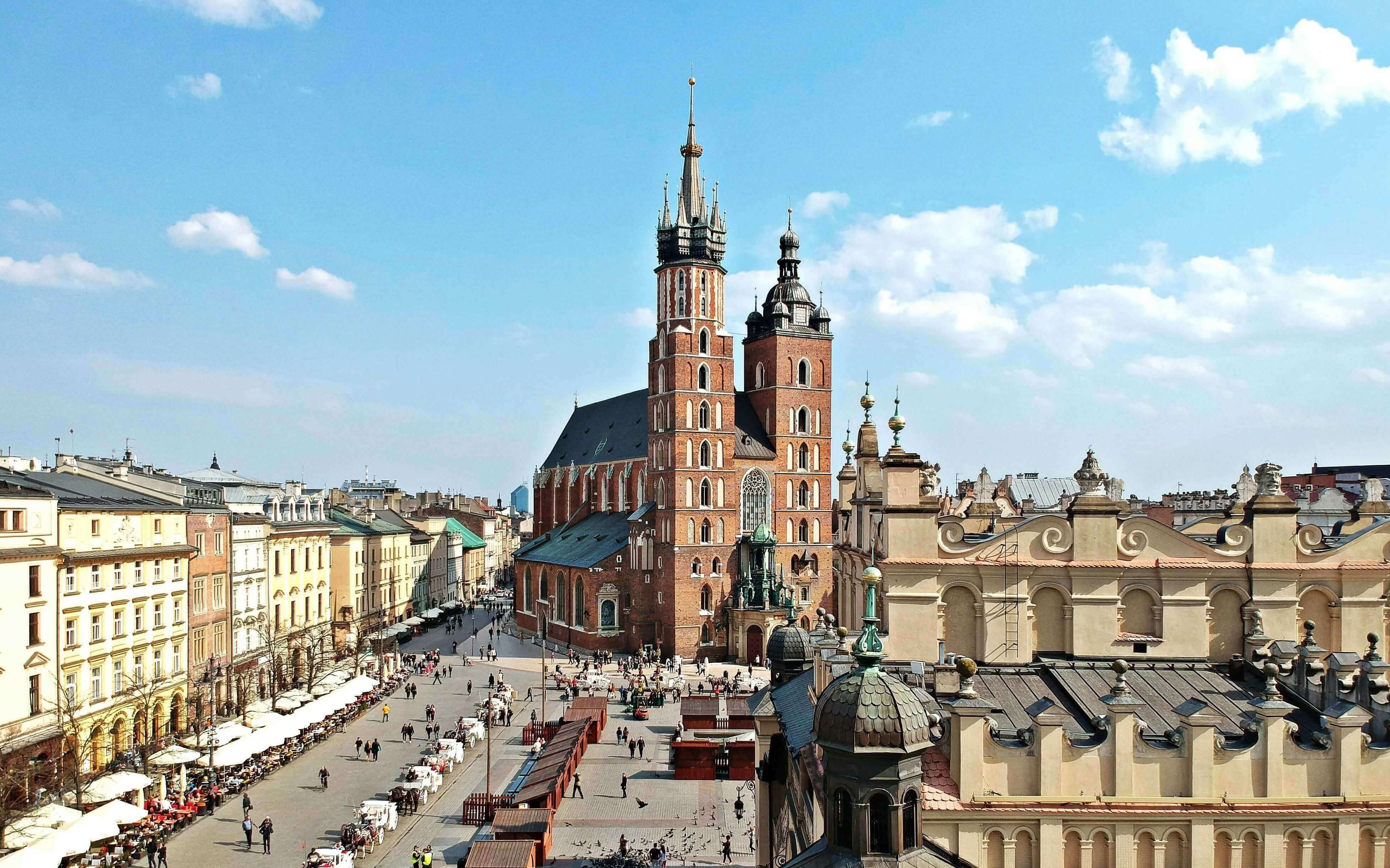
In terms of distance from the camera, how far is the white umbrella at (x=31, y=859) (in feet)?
74.9

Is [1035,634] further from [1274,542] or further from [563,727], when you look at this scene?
[563,727]

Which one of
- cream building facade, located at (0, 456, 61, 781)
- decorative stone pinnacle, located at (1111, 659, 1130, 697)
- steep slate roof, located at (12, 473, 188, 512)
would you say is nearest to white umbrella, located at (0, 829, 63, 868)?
cream building facade, located at (0, 456, 61, 781)

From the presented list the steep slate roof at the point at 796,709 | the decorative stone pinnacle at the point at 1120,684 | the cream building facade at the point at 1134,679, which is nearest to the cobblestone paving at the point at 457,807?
the steep slate roof at the point at 796,709

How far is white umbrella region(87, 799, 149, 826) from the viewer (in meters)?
26.7

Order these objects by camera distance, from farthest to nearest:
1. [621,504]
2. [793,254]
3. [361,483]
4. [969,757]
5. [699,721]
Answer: [361,483] → [621,504] → [793,254] → [699,721] → [969,757]

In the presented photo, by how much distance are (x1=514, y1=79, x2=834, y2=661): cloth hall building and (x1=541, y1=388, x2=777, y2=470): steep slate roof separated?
347 mm

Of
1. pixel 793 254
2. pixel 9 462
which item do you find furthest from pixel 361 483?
pixel 9 462

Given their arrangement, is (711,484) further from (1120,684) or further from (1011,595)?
(1120,684)

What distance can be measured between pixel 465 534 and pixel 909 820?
418ft

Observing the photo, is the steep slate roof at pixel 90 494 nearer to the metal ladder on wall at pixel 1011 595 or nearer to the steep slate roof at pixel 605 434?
the metal ladder on wall at pixel 1011 595

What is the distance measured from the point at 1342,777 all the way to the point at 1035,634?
5668mm

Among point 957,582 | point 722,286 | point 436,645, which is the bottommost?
point 436,645

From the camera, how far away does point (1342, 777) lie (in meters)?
13.7

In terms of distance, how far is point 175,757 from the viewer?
3381 centimetres
